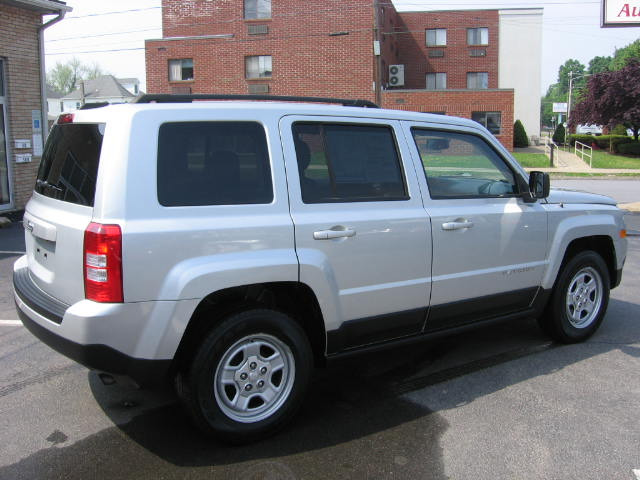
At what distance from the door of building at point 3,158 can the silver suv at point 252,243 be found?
32.8 ft

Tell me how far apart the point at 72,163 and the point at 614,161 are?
119ft

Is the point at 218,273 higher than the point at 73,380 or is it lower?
higher

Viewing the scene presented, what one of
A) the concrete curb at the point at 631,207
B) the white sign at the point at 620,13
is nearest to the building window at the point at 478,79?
the white sign at the point at 620,13

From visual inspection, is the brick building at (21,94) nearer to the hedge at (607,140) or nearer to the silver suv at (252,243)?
the silver suv at (252,243)

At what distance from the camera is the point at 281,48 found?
3672 cm

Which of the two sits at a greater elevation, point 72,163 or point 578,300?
point 72,163

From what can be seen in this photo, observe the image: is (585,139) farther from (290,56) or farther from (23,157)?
(23,157)

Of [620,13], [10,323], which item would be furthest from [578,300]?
[620,13]

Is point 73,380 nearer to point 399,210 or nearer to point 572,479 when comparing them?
point 399,210

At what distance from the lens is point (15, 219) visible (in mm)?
12492

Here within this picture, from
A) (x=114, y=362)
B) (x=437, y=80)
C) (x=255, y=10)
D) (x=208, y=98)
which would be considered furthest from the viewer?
(x=437, y=80)

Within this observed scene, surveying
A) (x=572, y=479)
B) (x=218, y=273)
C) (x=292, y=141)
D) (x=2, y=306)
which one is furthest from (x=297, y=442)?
(x=2, y=306)

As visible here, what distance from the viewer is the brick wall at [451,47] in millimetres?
46656

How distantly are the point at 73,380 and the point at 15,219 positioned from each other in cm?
929
